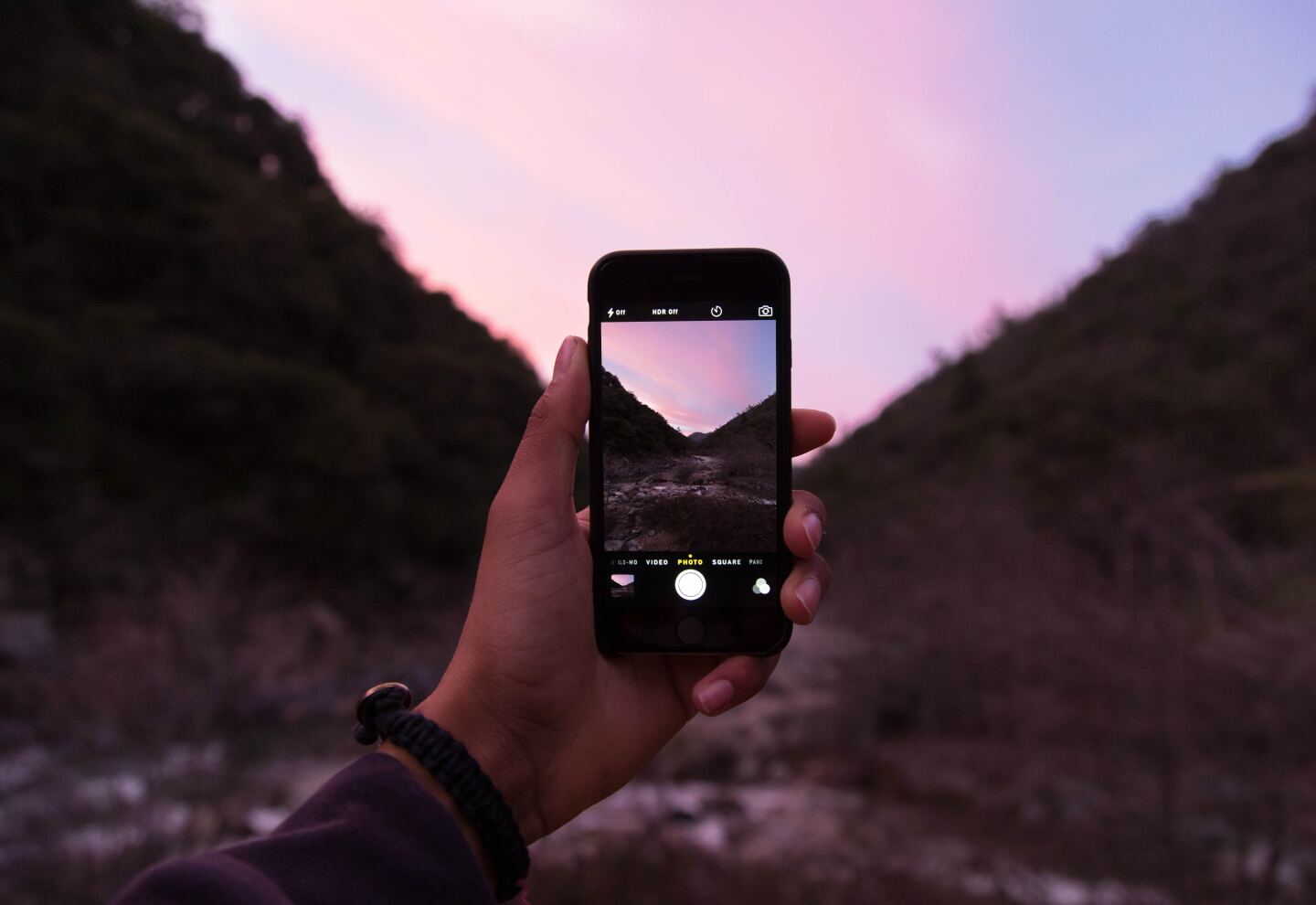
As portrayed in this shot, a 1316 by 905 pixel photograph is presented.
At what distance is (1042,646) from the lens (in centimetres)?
829

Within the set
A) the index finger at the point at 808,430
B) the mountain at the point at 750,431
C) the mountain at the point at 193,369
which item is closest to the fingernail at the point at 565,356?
the mountain at the point at 750,431

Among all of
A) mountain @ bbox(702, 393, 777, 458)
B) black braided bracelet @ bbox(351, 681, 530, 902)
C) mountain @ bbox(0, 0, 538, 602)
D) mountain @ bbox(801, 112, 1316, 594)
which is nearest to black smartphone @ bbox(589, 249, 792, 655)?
mountain @ bbox(702, 393, 777, 458)

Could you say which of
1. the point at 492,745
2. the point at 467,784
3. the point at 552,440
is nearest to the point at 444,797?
the point at 467,784

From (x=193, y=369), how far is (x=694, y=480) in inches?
713

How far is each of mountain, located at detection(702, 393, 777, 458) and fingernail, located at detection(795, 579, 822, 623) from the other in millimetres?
289

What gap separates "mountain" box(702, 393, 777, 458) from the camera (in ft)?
5.79

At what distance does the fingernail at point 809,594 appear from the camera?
1.67 meters

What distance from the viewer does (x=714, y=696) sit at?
1632mm

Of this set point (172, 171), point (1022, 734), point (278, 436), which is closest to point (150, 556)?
point (278, 436)

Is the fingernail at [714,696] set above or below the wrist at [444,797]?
above

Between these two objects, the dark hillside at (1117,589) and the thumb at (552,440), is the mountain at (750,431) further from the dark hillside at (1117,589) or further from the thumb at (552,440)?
the dark hillside at (1117,589)

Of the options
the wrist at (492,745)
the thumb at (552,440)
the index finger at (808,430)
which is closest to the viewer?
the wrist at (492,745)

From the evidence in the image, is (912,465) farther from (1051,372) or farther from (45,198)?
(45,198)

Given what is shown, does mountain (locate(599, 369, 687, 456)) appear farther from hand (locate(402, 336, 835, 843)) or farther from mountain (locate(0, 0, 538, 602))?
mountain (locate(0, 0, 538, 602))
